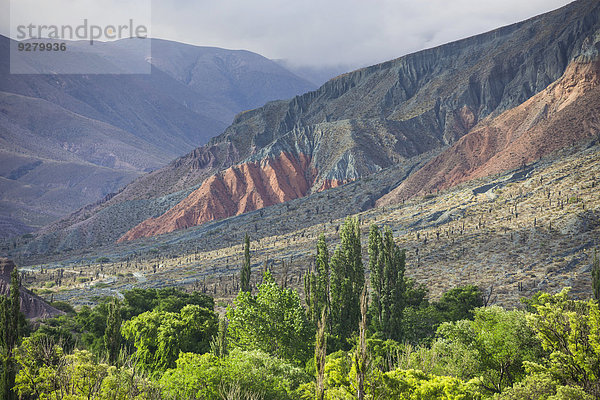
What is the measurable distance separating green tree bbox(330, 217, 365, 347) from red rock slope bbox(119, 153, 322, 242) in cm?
10439

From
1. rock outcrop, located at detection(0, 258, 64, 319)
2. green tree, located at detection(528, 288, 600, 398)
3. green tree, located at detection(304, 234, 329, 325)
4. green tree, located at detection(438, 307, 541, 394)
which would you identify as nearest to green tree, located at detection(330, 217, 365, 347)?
green tree, located at detection(304, 234, 329, 325)

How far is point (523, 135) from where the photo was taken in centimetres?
11031

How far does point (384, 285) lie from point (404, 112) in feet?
446

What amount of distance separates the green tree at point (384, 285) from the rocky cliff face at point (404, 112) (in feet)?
327

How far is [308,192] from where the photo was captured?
502ft

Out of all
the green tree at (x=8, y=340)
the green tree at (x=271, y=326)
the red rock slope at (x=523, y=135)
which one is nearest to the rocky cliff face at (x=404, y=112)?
the red rock slope at (x=523, y=135)

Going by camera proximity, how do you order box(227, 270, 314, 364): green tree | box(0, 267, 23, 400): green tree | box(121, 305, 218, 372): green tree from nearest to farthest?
box(0, 267, 23, 400): green tree → box(227, 270, 314, 364): green tree → box(121, 305, 218, 372): green tree

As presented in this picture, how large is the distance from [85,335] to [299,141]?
132 metres

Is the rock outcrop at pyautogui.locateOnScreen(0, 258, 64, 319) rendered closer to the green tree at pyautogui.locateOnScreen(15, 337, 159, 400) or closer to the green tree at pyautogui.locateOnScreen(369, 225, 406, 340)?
the green tree at pyautogui.locateOnScreen(15, 337, 159, 400)

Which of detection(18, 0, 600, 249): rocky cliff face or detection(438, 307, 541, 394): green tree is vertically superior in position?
detection(18, 0, 600, 249): rocky cliff face

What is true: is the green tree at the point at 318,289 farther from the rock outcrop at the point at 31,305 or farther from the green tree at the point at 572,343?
the rock outcrop at the point at 31,305

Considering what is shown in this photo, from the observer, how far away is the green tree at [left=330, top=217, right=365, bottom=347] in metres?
41.4

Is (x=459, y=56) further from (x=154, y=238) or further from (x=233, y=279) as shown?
(x=233, y=279)

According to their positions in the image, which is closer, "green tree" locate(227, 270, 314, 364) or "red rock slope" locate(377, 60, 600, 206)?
"green tree" locate(227, 270, 314, 364)
